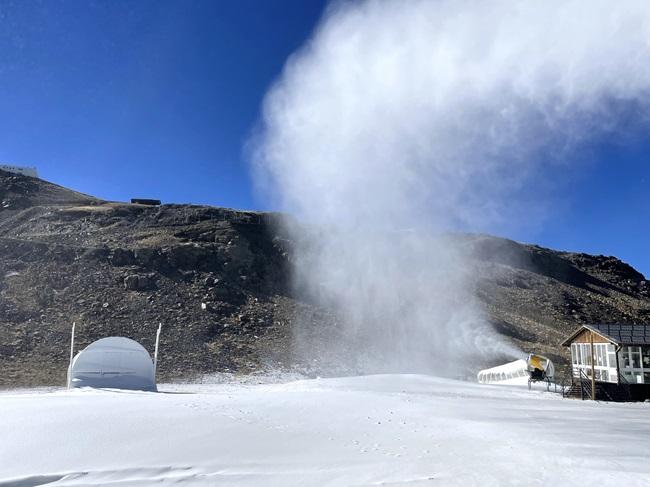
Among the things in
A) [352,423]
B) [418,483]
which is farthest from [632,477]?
[352,423]

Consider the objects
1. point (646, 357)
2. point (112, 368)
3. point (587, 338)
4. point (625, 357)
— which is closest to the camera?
point (112, 368)

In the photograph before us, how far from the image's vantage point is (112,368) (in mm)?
26328

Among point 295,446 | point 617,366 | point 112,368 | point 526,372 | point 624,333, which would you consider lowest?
point 526,372

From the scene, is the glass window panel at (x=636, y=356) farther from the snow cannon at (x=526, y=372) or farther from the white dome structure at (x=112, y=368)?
the white dome structure at (x=112, y=368)

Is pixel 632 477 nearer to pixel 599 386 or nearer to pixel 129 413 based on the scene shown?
pixel 129 413

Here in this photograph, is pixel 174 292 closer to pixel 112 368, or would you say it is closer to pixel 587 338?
pixel 112 368

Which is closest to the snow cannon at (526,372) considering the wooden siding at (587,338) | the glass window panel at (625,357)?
the wooden siding at (587,338)

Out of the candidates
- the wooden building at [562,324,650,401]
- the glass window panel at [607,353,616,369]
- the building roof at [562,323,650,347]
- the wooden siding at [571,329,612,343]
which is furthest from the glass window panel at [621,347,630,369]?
the wooden siding at [571,329,612,343]

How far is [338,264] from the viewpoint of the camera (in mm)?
65625

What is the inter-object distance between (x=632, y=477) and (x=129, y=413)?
10.4m

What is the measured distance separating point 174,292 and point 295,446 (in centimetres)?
4116

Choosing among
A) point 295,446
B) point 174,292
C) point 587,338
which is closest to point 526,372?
point 587,338

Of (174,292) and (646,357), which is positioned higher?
(174,292)

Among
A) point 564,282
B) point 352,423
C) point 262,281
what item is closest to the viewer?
point 352,423
